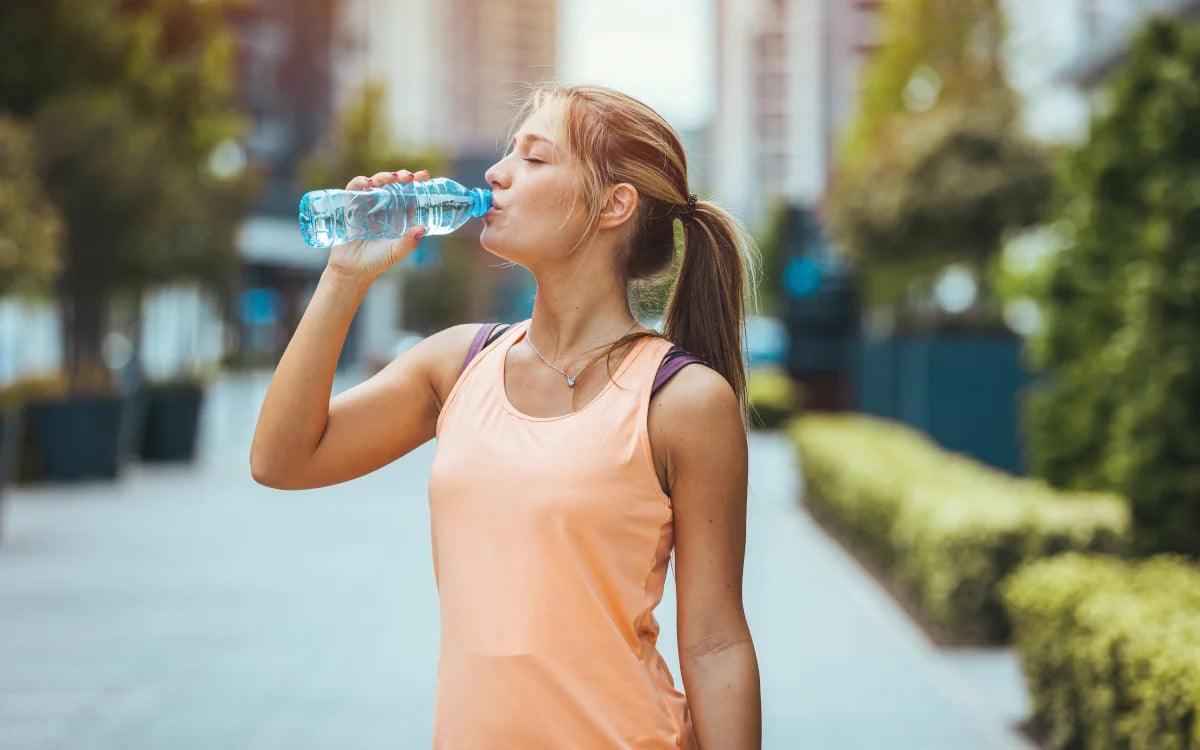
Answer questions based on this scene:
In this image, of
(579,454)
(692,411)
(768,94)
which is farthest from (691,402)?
(768,94)

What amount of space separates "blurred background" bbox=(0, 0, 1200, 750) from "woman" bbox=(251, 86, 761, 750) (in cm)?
16

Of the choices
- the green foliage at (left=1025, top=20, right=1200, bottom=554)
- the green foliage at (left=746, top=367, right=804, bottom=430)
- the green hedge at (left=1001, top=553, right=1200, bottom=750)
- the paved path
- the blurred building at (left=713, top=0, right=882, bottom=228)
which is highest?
the blurred building at (left=713, top=0, right=882, bottom=228)

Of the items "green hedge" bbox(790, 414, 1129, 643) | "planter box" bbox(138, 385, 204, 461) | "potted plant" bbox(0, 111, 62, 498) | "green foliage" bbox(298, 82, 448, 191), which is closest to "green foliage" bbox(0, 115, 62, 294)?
"potted plant" bbox(0, 111, 62, 498)

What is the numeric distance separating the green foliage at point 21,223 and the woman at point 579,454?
11.2 meters

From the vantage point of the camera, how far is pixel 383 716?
6598 millimetres

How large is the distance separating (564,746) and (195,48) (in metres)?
21.3

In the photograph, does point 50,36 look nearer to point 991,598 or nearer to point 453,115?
point 991,598

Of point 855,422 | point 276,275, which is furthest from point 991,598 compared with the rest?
point 276,275

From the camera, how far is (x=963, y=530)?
26.6ft

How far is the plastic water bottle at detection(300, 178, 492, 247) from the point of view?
2209mm

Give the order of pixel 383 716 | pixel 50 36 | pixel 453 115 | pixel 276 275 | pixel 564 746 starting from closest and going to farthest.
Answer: pixel 564 746 → pixel 383 716 → pixel 50 36 → pixel 276 275 → pixel 453 115

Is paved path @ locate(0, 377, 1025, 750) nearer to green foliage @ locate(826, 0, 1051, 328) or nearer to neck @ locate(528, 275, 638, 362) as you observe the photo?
neck @ locate(528, 275, 638, 362)

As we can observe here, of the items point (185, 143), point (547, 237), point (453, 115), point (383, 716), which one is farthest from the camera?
point (453, 115)

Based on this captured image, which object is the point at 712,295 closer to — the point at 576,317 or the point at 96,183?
the point at 576,317
